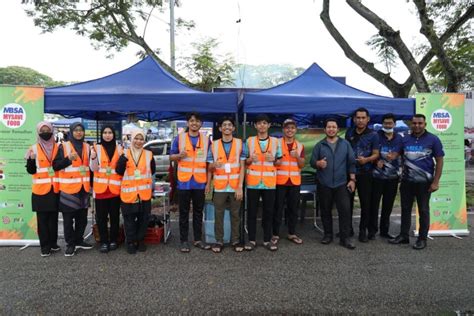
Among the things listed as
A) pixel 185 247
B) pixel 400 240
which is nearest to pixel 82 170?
pixel 185 247

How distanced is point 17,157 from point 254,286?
3.61 meters

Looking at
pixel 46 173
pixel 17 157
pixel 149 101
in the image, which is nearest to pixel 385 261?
pixel 149 101

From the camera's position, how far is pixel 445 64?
8133mm

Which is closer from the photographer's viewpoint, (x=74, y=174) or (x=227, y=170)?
(x=74, y=174)

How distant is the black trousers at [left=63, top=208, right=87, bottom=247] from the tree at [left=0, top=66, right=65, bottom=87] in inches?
2068

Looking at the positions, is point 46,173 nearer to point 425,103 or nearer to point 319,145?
point 319,145

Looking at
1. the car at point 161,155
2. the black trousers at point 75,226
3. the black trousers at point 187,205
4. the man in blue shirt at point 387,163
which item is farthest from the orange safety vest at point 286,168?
the car at point 161,155

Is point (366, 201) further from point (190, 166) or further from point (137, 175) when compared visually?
point (137, 175)

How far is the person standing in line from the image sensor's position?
4.57 m

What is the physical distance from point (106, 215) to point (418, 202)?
4.29m

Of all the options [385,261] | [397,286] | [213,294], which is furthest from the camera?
[385,261]

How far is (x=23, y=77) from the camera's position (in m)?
54.0

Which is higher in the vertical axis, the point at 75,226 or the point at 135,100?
the point at 135,100

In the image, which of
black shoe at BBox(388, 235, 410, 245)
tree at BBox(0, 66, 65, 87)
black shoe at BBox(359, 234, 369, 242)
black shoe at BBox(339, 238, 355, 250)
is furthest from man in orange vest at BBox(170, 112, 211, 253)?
tree at BBox(0, 66, 65, 87)
